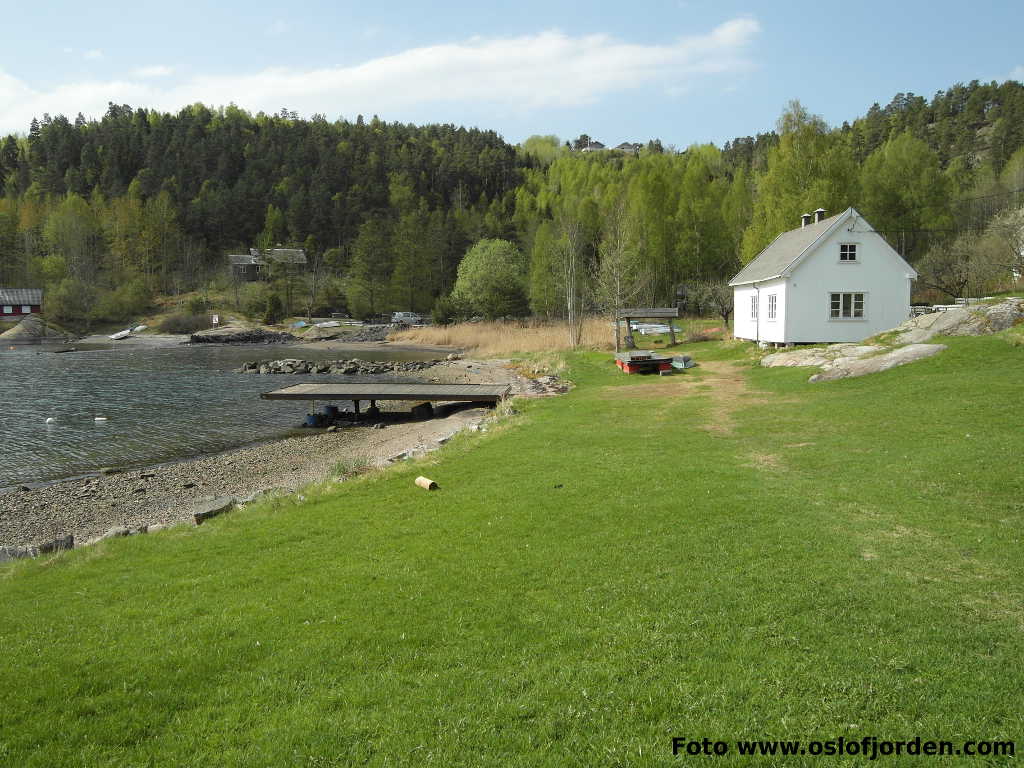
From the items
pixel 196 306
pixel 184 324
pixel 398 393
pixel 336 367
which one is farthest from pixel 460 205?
pixel 398 393

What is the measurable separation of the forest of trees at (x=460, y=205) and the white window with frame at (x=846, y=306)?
1402cm

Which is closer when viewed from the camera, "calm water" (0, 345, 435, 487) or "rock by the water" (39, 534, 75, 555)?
"rock by the water" (39, 534, 75, 555)

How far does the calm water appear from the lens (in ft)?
71.7

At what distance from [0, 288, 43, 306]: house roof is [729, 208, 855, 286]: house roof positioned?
99009 millimetres

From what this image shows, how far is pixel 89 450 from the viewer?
22500 millimetres

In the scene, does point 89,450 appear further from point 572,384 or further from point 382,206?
point 382,206

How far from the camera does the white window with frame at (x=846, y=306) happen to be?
3209 cm

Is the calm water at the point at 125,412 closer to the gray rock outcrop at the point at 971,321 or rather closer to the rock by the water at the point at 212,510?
the rock by the water at the point at 212,510

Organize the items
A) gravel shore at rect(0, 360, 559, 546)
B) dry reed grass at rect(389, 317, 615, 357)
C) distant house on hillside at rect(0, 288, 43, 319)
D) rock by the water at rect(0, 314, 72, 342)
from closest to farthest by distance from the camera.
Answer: gravel shore at rect(0, 360, 559, 546), dry reed grass at rect(389, 317, 615, 357), rock by the water at rect(0, 314, 72, 342), distant house on hillside at rect(0, 288, 43, 319)

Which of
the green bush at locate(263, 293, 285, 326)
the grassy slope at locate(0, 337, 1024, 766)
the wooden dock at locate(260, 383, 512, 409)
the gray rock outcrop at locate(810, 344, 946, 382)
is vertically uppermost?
the green bush at locate(263, 293, 285, 326)

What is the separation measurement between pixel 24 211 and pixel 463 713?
478ft

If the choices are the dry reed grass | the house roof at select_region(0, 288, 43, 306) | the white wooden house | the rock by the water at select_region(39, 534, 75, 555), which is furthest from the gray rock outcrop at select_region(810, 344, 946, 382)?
the house roof at select_region(0, 288, 43, 306)

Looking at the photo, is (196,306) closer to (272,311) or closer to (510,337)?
(272,311)

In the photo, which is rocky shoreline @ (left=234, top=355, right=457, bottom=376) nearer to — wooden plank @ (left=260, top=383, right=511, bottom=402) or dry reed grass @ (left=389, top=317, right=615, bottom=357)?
dry reed grass @ (left=389, top=317, right=615, bottom=357)
